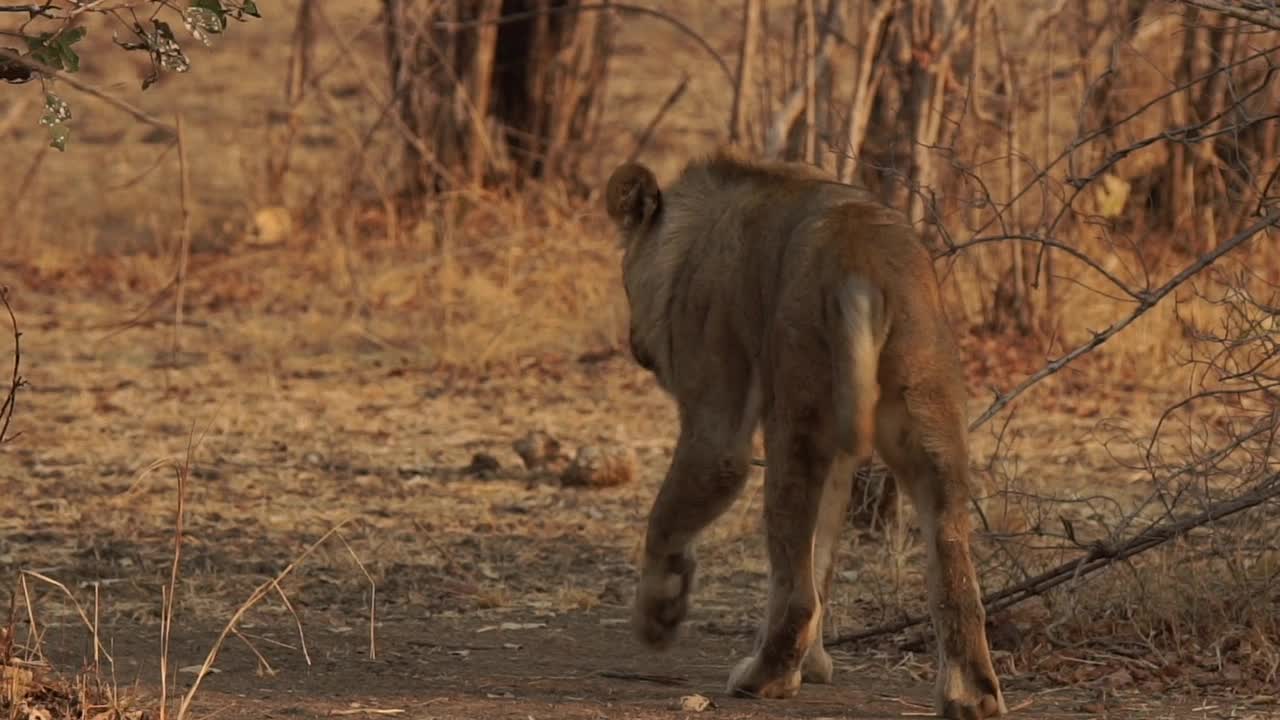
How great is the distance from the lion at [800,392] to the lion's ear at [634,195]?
102 mm

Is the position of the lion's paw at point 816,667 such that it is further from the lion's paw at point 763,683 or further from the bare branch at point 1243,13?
the bare branch at point 1243,13

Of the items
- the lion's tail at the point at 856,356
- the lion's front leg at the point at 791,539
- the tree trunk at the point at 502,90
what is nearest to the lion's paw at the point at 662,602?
the lion's front leg at the point at 791,539

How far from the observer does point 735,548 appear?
729cm

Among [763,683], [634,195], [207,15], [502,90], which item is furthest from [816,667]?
[502,90]

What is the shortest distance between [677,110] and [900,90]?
8861 mm

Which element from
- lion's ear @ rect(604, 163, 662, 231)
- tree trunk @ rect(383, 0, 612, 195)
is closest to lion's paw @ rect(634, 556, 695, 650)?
lion's ear @ rect(604, 163, 662, 231)

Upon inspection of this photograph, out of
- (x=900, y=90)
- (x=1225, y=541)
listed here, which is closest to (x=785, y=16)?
(x=900, y=90)

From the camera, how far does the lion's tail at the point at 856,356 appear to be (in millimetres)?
4633

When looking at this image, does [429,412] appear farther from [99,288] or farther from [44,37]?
[44,37]

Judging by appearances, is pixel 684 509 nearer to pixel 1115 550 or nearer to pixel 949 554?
pixel 949 554

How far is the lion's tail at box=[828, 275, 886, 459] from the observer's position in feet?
15.2

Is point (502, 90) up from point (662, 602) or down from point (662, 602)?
up

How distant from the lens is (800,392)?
15.6 feet

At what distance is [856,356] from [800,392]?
18cm
